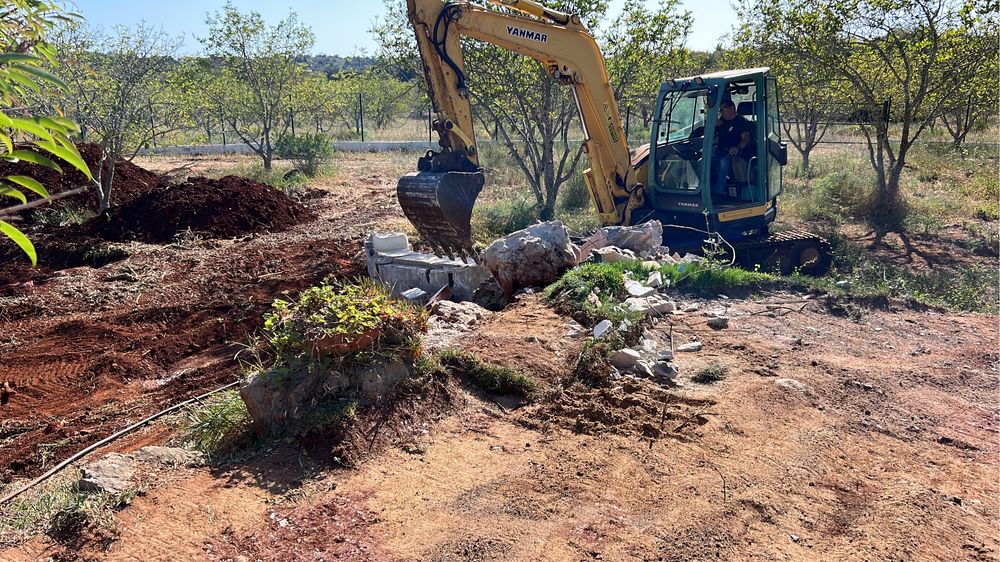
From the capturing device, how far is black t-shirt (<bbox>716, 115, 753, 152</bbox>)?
9.40 metres

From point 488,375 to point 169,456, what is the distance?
87.5 inches

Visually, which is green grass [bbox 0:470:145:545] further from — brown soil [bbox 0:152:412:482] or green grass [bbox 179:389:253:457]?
brown soil [bbox 0:152:412:482]

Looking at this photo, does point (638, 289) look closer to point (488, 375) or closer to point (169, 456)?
point (488, 375)

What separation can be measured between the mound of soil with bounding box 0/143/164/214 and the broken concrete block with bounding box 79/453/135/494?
456 inches

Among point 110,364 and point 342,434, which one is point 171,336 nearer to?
point 110,364

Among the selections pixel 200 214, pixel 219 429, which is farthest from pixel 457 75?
pixel 200 214

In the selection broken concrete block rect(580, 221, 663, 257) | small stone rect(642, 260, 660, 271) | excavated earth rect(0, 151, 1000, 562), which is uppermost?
broken concrete block rect(580, 221, 663, 257)

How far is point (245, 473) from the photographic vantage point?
416 centimetres

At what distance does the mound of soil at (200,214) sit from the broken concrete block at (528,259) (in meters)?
7.20

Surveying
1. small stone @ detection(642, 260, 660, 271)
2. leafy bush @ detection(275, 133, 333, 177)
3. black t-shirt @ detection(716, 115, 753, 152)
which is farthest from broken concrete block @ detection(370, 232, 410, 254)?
leafy bush @ detection(275, 133, 333, 177)

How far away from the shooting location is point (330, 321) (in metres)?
4.69

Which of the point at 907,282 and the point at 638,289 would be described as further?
the point at 907,282

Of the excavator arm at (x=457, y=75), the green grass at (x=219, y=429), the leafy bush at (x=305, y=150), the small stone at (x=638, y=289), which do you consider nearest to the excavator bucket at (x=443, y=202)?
the excavator arm at (x=457, y=75)

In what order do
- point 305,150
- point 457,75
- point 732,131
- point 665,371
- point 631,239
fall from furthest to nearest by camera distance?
point 305,150 < point 732,131 < point 631,239 < point 457,75 < point 665,371
